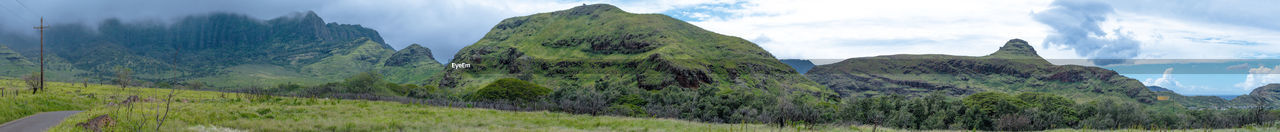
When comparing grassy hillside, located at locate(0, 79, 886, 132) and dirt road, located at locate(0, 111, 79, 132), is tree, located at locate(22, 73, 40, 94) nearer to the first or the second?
grassy hillside, located at locate(0, 79, 886, 132)

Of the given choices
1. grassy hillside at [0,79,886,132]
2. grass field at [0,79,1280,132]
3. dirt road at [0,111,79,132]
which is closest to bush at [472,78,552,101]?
grassy hillside at [0,79,886,132]

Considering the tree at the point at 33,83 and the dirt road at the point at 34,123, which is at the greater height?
the tree at the point at 33,83

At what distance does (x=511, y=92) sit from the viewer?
266 feet

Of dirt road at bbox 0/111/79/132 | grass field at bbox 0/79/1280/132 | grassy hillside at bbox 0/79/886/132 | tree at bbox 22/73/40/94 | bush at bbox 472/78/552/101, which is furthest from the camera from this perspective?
bush at bbox 472/78/552/101

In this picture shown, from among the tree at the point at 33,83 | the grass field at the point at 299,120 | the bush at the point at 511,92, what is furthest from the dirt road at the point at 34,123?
the bush at the point at 511,92

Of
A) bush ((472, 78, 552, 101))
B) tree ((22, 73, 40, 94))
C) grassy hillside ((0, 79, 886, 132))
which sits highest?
tree ((22, 73, 40, 94))

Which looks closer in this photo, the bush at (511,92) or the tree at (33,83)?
the tree at (33,83)

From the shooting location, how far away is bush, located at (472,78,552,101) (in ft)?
261

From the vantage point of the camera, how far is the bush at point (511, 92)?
7950 cm

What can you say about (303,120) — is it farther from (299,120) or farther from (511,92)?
(511,92)

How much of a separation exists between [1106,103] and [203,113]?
83589mm

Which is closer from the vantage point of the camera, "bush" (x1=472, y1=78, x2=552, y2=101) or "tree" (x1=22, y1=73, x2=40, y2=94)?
"tree" (x1=22, y1=73, x2=40, y2=94)

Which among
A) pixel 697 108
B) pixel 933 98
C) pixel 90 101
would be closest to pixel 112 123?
pixel 90 101

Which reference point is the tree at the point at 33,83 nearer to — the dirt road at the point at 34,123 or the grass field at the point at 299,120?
the grass field at the point at 299,120
